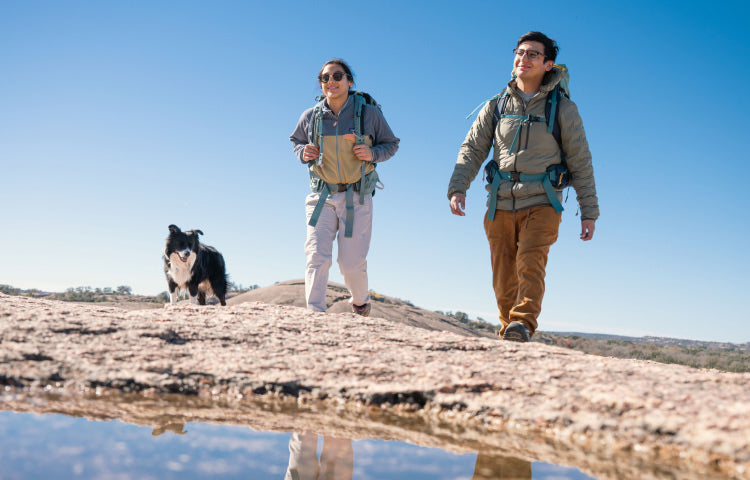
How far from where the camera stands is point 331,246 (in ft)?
21.4

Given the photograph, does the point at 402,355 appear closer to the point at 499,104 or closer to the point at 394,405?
the point at 394,405

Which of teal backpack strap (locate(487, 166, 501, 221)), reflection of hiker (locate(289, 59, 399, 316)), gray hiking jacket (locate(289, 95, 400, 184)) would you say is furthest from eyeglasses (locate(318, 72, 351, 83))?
teal backpack strap (locate(487, 166, 501, 221))

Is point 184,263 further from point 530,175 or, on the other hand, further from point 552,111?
point 552,111

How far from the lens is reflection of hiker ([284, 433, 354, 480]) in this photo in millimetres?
2125

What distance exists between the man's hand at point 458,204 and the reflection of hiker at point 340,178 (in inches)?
39.0

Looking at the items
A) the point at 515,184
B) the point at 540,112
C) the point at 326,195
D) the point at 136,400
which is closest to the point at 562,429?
the point at 136,400

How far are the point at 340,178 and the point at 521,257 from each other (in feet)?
7.14

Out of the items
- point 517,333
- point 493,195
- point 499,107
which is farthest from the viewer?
point 499,107

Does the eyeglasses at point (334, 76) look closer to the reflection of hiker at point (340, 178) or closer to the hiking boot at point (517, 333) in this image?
the reflection of hiker at point (340, 178)

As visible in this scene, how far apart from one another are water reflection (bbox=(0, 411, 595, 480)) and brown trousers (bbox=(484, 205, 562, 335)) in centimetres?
313

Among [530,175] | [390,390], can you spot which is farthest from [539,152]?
[390,390]

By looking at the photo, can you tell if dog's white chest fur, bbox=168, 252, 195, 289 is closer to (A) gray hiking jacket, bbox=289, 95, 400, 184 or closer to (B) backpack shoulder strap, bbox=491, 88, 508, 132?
(A) gray hiking jacket, bbox=289, 95, 400, 184

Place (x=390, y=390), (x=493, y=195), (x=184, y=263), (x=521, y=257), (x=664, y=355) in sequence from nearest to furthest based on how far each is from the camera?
1. (x=390, y=390)
2. (x=521, y=257)
3. (x=493, y=195)
4. (x=184, y=263)
5. (x=664, y=355)

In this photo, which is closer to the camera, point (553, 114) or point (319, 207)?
point (553, 114)
